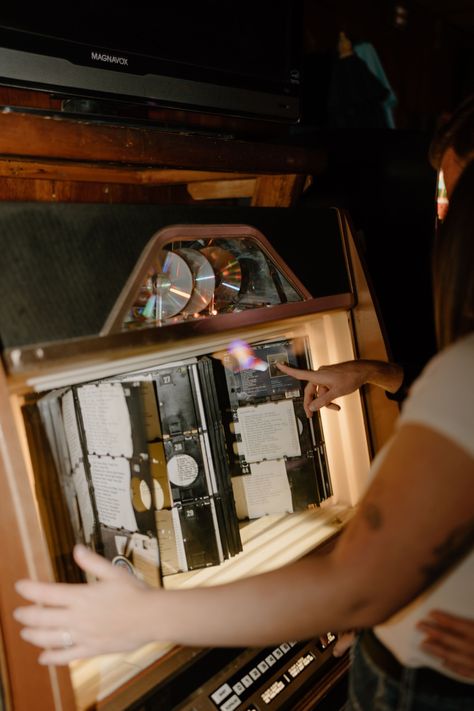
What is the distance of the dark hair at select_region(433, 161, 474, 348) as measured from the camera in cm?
81

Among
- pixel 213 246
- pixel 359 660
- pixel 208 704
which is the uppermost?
pixel 213 246

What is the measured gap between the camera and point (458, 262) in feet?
2.69

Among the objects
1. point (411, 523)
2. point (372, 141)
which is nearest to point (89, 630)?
point (411, 523)

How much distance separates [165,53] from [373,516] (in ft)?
4.43

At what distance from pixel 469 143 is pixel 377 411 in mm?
869

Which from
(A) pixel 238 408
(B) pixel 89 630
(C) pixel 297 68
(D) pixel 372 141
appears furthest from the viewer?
(D) pixel 372 141

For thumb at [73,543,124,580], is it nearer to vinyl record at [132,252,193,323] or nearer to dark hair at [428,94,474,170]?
vinyl record at [132,252,193,323]

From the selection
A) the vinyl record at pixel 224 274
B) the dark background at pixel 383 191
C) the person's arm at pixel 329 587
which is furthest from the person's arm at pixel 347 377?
the person's arm at pixel 329 587

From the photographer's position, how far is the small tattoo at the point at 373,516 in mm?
654

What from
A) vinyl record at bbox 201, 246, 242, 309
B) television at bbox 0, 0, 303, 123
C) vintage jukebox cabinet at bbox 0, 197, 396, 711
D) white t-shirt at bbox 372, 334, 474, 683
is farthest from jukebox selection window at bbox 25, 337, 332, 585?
television at bbox 0, 0, 303, 123

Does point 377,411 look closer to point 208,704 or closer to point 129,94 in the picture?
point 208,704

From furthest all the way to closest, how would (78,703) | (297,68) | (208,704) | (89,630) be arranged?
(297,68), (208,704), (78,703), (89,630)

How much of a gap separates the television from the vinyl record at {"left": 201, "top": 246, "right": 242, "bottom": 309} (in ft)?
1.64

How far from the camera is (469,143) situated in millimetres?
1056
